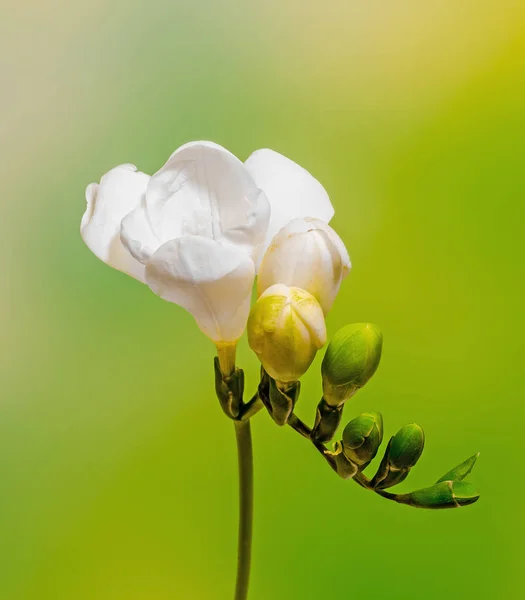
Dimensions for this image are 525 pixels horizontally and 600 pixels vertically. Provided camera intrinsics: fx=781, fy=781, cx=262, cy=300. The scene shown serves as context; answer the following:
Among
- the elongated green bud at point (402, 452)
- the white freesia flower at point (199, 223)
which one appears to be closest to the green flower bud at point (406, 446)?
the elongated green bud at point (402, 452)

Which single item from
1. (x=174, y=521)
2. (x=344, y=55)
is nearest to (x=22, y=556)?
(x=174, y=521)

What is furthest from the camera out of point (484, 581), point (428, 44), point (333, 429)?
point (428, 44)

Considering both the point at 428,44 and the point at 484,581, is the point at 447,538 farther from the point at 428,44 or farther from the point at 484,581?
the point at 428,44

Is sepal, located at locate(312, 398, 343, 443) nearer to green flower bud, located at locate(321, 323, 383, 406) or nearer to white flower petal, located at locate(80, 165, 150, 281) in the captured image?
green flower bud, located at locate(321, 323, 383, 406)

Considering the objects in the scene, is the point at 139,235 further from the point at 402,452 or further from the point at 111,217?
the point at 402,452

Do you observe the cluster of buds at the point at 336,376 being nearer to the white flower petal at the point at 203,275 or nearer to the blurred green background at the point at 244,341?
the white flower petal at the point at 203,275

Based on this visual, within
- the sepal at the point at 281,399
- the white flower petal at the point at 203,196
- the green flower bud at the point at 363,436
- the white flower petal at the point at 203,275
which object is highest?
the white flower petal at the point at 203,196

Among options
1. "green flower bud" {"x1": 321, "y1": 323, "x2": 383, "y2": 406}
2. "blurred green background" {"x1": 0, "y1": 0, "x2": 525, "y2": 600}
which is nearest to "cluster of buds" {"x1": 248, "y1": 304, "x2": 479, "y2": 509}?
"green flower bud" {"x1": 321, "y1": 323, "x2": 383, "y2": 406}

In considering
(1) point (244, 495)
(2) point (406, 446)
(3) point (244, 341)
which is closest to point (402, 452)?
(2) point (406, 446)
